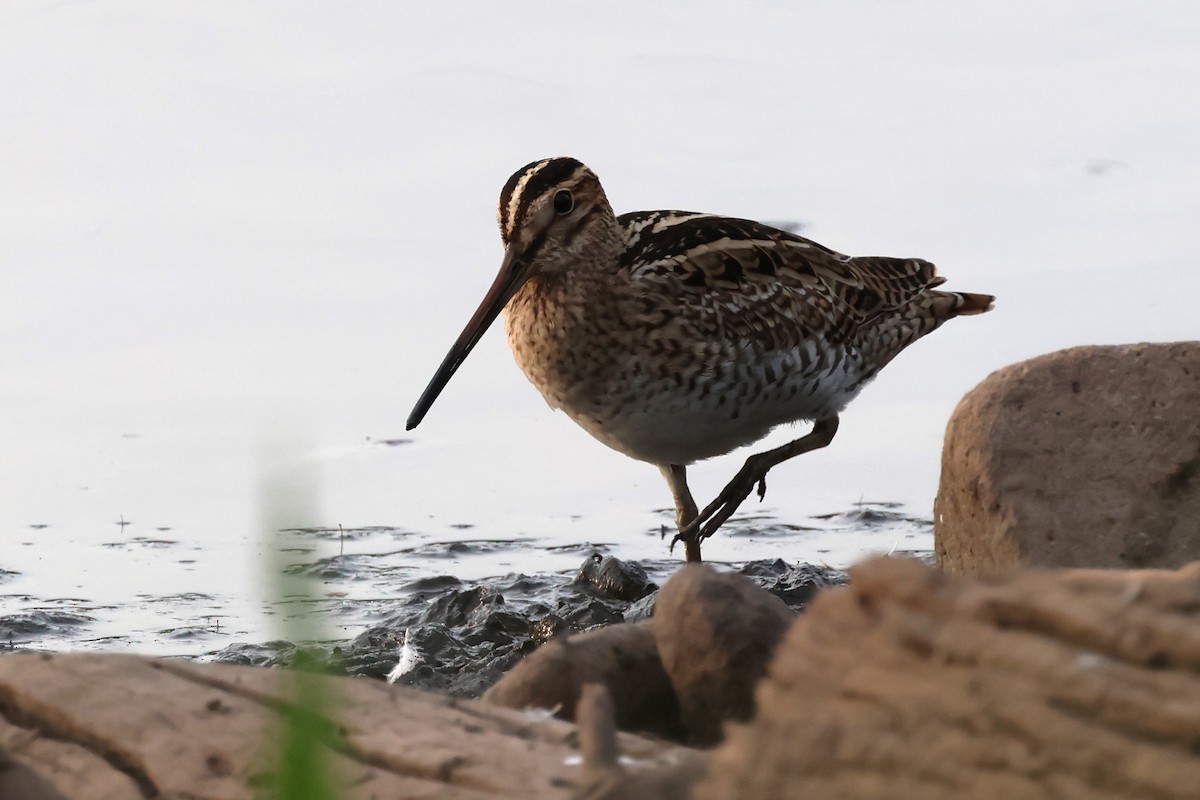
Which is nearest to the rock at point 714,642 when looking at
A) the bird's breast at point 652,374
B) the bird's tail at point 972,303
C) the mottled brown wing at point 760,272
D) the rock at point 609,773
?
the rock at point 609,773

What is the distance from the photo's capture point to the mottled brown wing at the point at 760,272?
7367mm

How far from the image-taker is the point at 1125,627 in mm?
2541

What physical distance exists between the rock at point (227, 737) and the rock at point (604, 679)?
0.66 meters

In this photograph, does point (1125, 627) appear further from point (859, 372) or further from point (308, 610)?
point (859, 372)

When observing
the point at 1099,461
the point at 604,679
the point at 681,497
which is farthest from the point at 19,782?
the point at 681,497

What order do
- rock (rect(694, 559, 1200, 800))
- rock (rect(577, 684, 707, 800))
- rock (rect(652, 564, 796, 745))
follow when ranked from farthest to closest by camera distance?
rock (rect(652, 564, 796, 745)) → rock (rect(577, 684, 707, 800)) → rock (rect(694, 559, 1200, 800))

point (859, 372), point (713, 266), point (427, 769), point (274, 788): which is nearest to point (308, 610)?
point (274, 788)

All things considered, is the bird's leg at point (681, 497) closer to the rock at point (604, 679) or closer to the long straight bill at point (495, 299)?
the long straight bill at point (495, 299)

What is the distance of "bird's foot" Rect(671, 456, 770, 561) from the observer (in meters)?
7.63

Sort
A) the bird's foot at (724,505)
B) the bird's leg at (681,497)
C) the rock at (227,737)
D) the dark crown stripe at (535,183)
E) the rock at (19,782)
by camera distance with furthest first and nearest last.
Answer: the bird's leg at (681,497), the bird's foot at (724,505), the dark crown stripe at (535,183), the rock at (227,737), the rock at (19,782)

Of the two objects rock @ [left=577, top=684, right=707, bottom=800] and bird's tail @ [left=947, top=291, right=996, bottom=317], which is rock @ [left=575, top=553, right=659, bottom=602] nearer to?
bird's tail @ [left=947, top=291, right=996, bottom=317]

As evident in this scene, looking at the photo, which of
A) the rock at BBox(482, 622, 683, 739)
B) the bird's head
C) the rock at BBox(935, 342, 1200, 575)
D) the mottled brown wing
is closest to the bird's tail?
the mottled brown wing

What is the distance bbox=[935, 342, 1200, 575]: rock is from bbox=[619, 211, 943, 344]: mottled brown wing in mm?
1573

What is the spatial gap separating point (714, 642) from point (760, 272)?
3.30 metres
